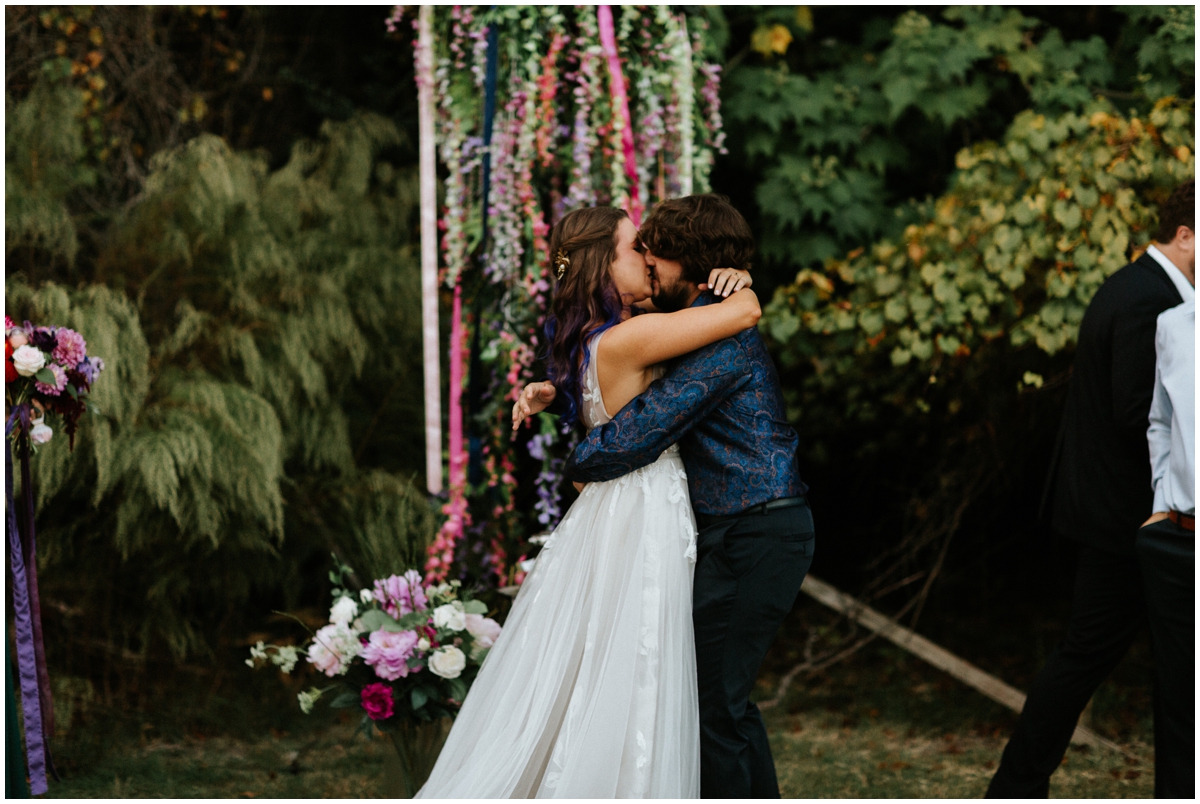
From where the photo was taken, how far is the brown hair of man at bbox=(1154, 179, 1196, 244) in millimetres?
2449

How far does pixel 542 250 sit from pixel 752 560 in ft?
4.72

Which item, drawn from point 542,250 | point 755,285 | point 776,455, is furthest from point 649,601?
point 755,285

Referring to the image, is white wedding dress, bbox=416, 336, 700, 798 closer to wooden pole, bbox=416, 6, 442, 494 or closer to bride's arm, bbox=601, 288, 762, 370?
bride's arm, bbox=601, 288, 762, 370

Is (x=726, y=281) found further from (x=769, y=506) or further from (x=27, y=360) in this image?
(x=27, y=360)

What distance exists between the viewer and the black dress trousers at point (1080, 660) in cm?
257

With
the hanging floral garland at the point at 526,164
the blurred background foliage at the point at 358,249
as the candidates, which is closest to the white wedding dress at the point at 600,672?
the blurred background foliage at the point at 358,249

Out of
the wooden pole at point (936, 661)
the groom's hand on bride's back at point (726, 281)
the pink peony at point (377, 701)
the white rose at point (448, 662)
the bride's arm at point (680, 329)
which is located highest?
the groom's hand on bride's back at point (726, 281)

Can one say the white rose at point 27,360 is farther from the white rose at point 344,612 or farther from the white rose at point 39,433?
the white rose at point 344,612

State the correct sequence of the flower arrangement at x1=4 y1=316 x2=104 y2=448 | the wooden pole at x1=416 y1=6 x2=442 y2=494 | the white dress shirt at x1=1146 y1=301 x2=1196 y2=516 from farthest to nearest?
the wooden pole at x1=416 y1=6 x2=442 y2=494
the flower arrangement at x1=4 y1=316 x2=104 y2=448
the white dress shirt at x1=1146 y1=301 x2=1196 y2=516

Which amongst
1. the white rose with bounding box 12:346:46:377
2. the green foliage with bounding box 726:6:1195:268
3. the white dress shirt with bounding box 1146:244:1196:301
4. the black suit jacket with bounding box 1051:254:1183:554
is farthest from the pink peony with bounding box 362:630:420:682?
the green foliage with bounding box 726:6:1195:268

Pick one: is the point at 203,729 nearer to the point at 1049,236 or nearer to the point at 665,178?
the point at 665,178

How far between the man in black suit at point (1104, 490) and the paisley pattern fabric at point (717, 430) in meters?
0.85

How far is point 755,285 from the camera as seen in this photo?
15.3ft

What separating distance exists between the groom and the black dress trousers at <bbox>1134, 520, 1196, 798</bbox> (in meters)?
0.73
